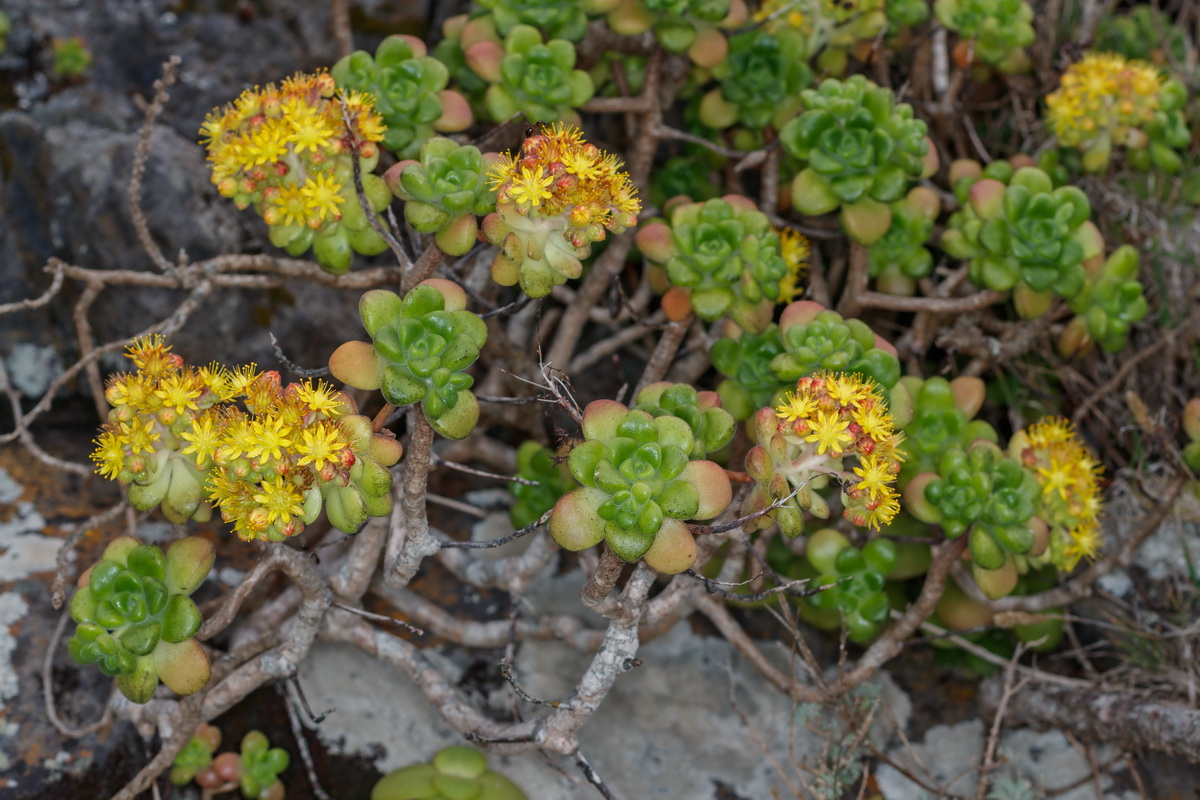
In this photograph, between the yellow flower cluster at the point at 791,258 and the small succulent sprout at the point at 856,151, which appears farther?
the yellow flower cluster at the point at 791,258

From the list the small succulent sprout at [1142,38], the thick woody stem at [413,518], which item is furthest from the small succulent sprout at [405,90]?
the small succulent sprout at [1142,38]

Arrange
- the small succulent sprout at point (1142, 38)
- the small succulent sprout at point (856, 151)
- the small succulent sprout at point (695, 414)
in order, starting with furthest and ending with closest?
the small succulent sprout at point (1142, 38) → the small succulent sprout at point (856, 151) → the small succulent sprout at point (695, 414)

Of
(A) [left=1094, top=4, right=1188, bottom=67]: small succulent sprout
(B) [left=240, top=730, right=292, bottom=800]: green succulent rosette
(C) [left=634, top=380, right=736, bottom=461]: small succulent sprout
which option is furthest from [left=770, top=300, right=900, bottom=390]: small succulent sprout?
(A) [left=1094, top=4, right=1188, bottom=67]: small succulent sprout

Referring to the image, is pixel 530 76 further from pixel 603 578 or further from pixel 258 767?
pixel 258 767

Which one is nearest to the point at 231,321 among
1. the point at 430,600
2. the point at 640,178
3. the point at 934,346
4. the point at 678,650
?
the point at 430,600

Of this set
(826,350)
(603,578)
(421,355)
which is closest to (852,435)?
(826,350)

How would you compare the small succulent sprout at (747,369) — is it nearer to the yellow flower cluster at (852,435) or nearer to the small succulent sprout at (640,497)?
the yellow flower cluster at (852,435)

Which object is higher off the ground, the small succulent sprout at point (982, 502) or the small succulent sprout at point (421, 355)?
the small succulent sprout at point (421, 355)
